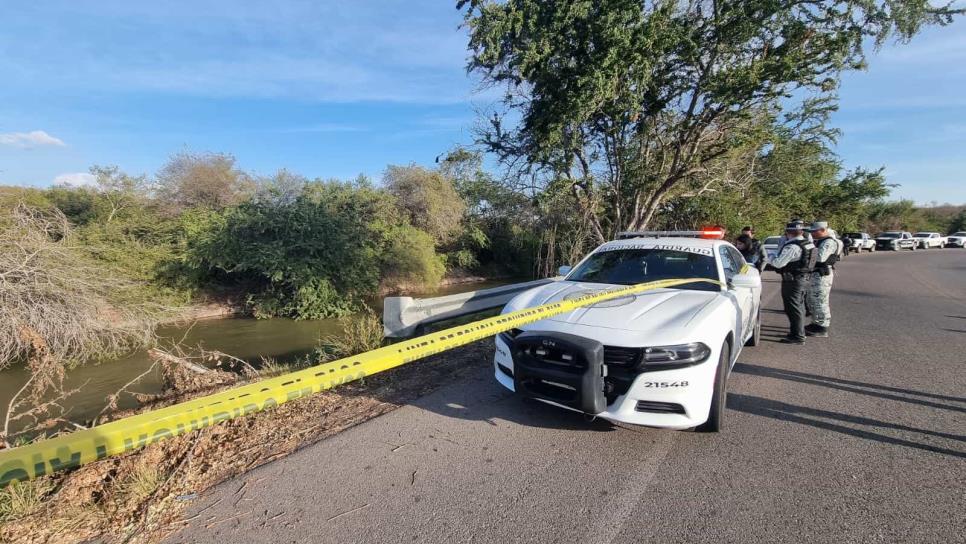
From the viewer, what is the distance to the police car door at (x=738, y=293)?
14.9ft

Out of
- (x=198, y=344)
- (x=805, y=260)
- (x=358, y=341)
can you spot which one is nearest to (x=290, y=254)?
(x=198, y=344)

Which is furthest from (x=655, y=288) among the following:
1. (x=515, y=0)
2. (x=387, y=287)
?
(x=387, y=287)

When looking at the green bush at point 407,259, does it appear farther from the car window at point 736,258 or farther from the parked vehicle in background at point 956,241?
the parked vehicle in background at point 956,241

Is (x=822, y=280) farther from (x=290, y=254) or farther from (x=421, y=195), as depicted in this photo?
(x=421, y=195)

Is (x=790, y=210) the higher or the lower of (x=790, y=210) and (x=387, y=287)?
the higher

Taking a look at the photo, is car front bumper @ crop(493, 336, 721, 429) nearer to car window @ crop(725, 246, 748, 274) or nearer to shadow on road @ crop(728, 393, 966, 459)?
shadow on road @ crop(728, 393, 966, 459)

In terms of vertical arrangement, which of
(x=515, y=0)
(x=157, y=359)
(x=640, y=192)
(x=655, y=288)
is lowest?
(x=157, y=359)

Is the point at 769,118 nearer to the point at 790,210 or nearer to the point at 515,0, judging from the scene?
the point at 515,0

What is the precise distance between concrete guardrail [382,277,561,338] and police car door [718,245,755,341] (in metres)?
1.85

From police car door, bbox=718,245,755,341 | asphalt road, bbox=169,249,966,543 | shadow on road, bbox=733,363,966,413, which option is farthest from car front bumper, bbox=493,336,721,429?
shadow on road, bbox=733,363,966,413

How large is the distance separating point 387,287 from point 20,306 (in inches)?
522

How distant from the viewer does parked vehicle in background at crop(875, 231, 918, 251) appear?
38.7 m

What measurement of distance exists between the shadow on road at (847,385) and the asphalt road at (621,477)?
0.10 feet

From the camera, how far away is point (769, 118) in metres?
12.3
